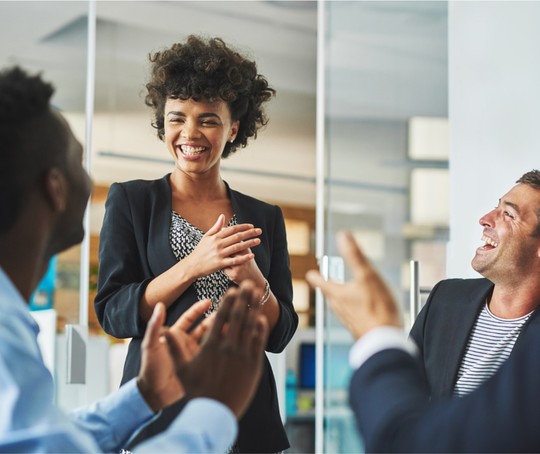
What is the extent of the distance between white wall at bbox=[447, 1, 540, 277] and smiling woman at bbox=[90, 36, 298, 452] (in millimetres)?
1520

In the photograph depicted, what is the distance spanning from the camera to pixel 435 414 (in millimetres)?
1064

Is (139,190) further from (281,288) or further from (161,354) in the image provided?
(161,354)

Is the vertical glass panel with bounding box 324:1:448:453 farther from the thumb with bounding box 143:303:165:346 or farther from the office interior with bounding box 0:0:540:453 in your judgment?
the thumb with bounding box 143:303:165:346

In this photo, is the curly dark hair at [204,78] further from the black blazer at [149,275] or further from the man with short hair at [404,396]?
the man with short hair at [404,396]

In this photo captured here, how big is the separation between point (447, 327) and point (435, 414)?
1324 millimetres

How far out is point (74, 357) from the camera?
336 centimetres

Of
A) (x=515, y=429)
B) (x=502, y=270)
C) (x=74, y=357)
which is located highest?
(x=502, y=270)

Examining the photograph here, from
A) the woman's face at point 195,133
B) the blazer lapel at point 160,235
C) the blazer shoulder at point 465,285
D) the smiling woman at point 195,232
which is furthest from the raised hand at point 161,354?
the blazer shoulder at point 465,285

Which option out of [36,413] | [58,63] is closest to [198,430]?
[36,413]

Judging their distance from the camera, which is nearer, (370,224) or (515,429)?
(515,429)

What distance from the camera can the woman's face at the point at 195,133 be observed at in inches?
83.0

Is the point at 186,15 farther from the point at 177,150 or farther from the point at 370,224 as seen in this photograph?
the point at 177,150

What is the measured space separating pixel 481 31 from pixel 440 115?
387 mm

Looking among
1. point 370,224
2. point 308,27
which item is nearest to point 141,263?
point 370,224
